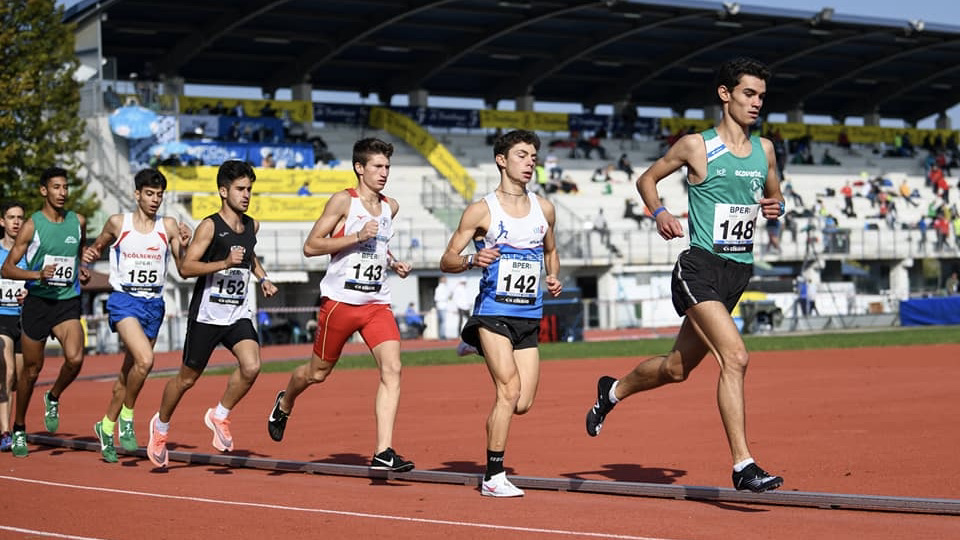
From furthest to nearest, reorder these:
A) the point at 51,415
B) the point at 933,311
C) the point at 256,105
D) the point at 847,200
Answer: the point at 847,200 < the point at 256,105 < the point at 933,311 < the point at 51,415

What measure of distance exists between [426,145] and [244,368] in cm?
4258

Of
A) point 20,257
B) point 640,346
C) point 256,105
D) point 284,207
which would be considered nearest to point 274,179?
point 284,207

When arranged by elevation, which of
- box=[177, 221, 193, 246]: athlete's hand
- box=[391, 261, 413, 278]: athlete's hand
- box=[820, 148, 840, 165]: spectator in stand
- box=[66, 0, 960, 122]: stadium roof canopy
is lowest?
box=[391, 261, 413, 278]: athlete's hand

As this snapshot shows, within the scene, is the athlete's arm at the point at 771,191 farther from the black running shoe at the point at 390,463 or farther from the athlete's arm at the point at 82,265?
the athlete's arm at the point at 82,265

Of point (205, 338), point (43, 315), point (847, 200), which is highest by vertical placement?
point (847, 200)

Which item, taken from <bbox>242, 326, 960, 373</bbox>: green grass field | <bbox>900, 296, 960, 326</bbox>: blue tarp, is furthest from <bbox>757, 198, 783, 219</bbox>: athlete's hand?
<bbox>900, 296, 960, 326</bbox>: blue tarp

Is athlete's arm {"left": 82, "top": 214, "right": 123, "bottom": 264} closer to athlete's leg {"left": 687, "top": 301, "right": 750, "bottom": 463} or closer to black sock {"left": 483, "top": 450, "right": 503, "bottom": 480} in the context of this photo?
black sock {"left": 483, "top": 450, "right": 503, "bottom": 480}

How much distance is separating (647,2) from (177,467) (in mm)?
44195

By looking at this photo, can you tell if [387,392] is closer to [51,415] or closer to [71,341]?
[71,341]

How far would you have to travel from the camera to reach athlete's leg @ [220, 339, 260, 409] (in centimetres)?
1098

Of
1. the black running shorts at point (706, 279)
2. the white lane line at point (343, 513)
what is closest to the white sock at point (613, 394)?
the black running shorts at point (706, 279)

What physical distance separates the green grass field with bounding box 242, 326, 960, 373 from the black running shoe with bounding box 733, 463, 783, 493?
789 inches

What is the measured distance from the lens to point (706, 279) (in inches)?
330

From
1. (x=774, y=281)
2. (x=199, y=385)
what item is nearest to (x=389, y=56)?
(x=774, y=281)
